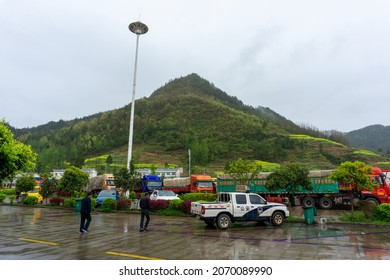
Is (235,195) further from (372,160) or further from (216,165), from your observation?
(372,160)

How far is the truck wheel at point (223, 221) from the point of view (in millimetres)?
12398

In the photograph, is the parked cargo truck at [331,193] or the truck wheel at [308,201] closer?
the parked cargo truck at [331,193]

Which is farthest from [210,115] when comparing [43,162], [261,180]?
[261,180]

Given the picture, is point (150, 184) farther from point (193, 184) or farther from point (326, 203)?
point (326, 203)

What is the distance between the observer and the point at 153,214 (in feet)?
62.5

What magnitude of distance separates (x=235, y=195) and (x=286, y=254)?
5.13 meters

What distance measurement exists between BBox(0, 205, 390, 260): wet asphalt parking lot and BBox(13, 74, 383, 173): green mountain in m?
61.5

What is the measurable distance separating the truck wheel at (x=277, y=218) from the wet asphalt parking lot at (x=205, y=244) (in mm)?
606

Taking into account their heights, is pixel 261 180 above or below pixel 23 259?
above

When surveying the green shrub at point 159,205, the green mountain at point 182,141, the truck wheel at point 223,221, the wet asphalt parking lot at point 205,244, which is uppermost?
the green mountain at point 182,141

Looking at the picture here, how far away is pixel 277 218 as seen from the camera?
13.5 metres

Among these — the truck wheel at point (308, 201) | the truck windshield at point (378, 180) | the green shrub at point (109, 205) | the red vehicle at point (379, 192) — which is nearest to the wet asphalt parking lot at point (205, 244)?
the red vehicle at point (379, 192)

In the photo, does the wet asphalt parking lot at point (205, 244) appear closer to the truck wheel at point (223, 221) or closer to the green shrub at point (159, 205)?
the truck wheel at point (223, 221)

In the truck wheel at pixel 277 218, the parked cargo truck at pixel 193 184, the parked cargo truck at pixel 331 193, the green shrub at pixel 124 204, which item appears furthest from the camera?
the parked cargo truck at pixel 193 184
